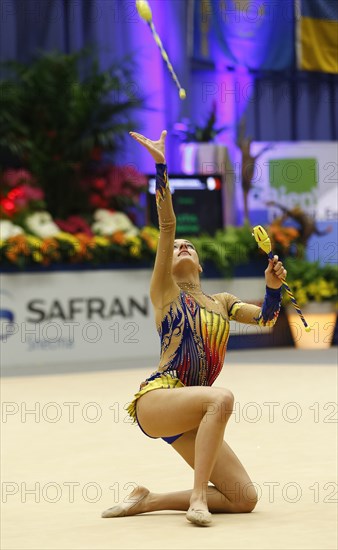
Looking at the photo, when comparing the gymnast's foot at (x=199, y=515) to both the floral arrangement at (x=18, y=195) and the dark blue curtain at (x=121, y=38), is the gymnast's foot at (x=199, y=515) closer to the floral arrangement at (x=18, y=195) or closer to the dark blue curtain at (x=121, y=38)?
the floral arrangement at (x=18, y=195)

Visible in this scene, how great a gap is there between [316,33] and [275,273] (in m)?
13.9

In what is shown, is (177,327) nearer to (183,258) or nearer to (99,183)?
(183,258)

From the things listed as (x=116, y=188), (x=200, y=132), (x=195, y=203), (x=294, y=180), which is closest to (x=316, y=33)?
(x=294, y=180)

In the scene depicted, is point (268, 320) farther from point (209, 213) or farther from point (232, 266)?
point (209, 213)

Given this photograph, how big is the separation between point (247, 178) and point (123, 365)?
16.6 feet

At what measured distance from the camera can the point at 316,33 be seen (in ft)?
58.4

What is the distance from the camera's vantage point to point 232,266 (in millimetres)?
13422

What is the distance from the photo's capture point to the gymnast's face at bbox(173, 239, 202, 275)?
15.7ft

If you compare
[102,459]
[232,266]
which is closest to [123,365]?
[232,266]

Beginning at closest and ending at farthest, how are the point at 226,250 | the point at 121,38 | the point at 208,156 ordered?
the point at 226,250
the point at 208,156
the point at 121,38

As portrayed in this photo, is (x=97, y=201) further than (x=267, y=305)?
Yes

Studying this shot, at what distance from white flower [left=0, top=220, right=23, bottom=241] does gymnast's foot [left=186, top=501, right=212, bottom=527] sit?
8.09 meters

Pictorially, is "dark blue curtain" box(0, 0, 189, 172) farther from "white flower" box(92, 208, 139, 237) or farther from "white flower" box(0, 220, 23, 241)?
"white flower" box(0, 220, 23, 241)

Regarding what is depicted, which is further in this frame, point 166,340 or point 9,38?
point 9,38
